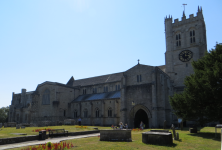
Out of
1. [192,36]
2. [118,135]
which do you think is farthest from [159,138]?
[192,36]

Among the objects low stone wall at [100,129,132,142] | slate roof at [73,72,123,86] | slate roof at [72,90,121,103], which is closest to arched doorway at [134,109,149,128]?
slate roof at [72,90,121,103]

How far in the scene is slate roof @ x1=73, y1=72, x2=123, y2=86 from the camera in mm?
52381

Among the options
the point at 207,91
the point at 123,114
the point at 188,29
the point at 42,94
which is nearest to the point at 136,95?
the point at 123,114

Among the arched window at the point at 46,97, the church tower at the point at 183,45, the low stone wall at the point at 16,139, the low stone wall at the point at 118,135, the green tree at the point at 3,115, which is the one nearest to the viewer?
the low stone wall at the point at 16,139

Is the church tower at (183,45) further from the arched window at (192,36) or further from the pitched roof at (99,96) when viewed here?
the pitched roof at (99,96)

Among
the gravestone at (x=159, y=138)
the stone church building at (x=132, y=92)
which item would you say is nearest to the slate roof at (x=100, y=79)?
the stone church building at (x=132, y=92)

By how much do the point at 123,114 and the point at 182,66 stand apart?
19.5m

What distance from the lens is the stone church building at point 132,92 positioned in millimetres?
35062

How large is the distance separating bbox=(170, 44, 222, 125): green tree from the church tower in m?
20.2

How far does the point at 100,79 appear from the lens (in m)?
56.4

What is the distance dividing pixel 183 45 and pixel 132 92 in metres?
19.6

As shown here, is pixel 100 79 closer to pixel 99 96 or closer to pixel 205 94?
pixel 99 96

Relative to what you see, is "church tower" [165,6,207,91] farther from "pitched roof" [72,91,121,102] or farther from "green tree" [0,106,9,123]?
"green tree" [0,106,9,123]

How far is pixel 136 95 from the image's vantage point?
1441 inches
